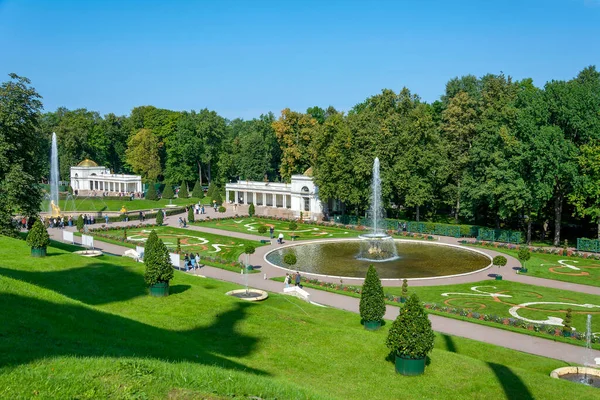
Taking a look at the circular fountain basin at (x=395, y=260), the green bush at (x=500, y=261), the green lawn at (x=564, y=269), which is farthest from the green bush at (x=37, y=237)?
the green lawn at (x=564, y=269)

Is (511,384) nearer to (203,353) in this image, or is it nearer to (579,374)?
(579,374)

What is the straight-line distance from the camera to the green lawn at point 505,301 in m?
23.9

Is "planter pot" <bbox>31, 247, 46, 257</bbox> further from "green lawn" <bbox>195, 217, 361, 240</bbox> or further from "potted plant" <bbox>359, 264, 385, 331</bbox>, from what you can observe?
"green lawn" <bbox>195, 217, 361, 240</bbox>

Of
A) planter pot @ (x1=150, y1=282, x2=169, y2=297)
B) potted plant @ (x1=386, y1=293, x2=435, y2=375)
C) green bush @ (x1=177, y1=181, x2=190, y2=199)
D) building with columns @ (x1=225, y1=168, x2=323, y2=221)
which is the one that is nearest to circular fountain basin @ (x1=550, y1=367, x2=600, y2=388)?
potted plant @ (x1=386, y1=293, x2=435, y2=375)

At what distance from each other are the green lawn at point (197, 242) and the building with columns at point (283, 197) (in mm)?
15185

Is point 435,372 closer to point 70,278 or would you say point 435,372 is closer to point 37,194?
point 70,278

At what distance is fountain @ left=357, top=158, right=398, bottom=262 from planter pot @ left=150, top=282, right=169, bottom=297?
1982cm

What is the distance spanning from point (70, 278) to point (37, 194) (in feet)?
45.6

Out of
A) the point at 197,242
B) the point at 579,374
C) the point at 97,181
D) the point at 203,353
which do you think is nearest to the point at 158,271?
the point at 203,353

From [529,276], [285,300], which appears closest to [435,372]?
[285,300]

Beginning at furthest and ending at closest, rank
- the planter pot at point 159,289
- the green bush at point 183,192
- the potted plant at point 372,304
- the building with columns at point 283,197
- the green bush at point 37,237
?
1. the green bush at point 183,192
2. the building with columns at point 283,197
3. the green bush at point 37,237
4. the planter pot at point 159,289
5. the potted plant at point 372,304

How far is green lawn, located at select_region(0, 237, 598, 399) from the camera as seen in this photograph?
973 cm

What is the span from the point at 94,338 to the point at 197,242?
3322cm

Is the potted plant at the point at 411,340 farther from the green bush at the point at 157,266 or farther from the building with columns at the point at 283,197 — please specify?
the building with columns at the point at 283,197
